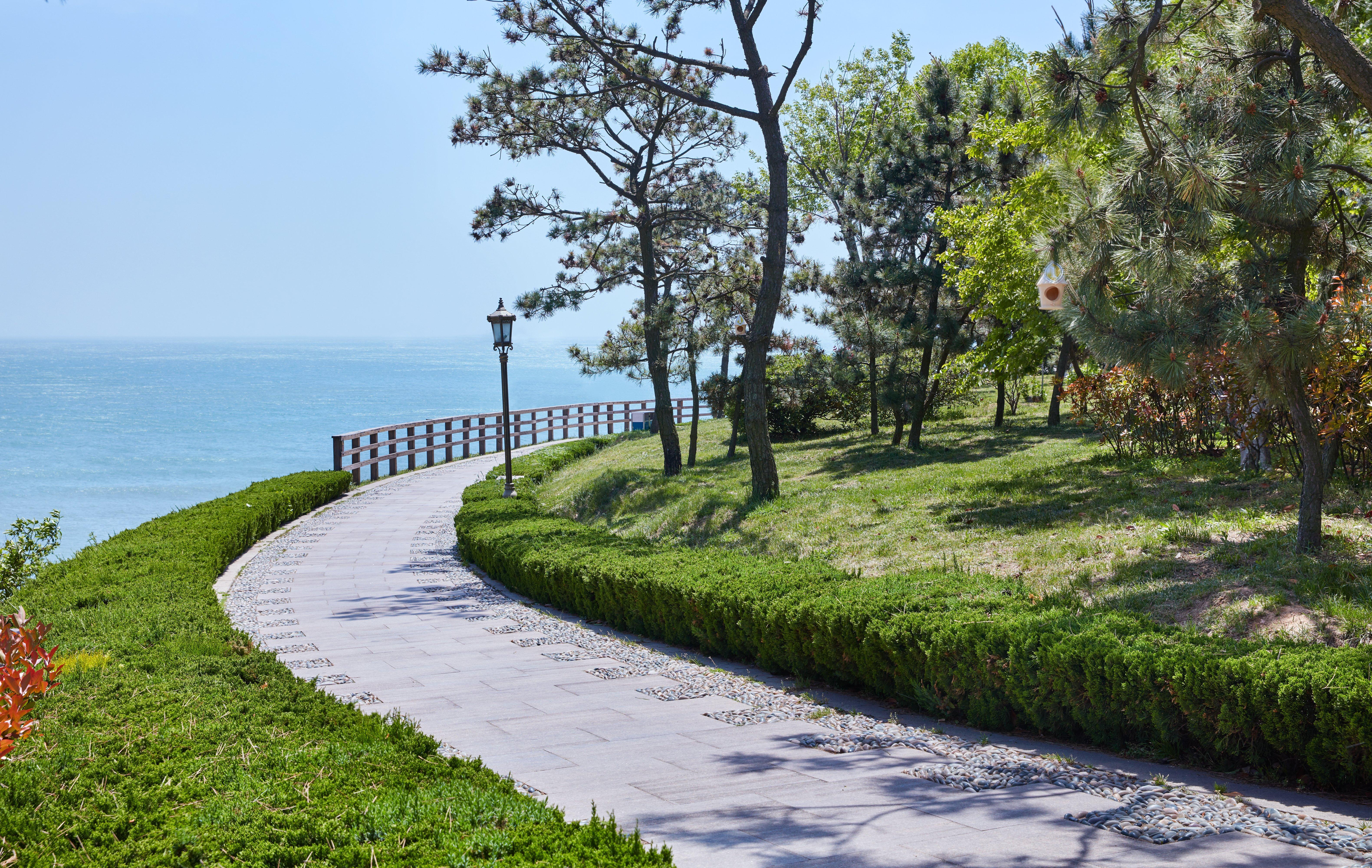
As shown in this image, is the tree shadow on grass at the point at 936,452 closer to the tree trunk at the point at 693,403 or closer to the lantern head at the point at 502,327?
the tree trunk at the point at 693,403

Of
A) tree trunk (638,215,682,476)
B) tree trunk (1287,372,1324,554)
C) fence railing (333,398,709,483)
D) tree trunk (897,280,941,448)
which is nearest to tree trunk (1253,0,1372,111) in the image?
tree trunk (1287,372,1324,554)

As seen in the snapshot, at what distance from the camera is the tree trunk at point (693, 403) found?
1766 cm

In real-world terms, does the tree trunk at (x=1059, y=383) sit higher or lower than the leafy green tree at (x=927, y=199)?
lower

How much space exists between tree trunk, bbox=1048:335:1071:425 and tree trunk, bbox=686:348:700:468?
20.7ft

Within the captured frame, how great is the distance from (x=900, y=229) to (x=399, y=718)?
48.8 feet

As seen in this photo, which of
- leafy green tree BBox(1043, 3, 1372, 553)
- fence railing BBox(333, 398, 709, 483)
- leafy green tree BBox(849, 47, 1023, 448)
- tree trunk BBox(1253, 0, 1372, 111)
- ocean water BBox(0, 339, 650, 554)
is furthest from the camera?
ocean water BBox(0, 339, 650, 554)

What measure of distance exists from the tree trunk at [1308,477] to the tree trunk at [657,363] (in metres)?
11.1

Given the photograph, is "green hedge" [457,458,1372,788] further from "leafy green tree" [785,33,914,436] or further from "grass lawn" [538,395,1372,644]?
"leafy green tree" [785,33,914,436]

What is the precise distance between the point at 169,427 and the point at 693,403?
70.6m

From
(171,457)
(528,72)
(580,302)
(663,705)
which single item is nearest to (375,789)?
(663,705)

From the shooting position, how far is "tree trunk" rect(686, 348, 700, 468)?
695 inches

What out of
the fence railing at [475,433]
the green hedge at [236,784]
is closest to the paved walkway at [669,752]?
the green hedge at [236,784]

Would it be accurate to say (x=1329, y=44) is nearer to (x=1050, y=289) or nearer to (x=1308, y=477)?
(x=1308, y=477)

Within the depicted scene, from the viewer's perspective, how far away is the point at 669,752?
15.9 feet
